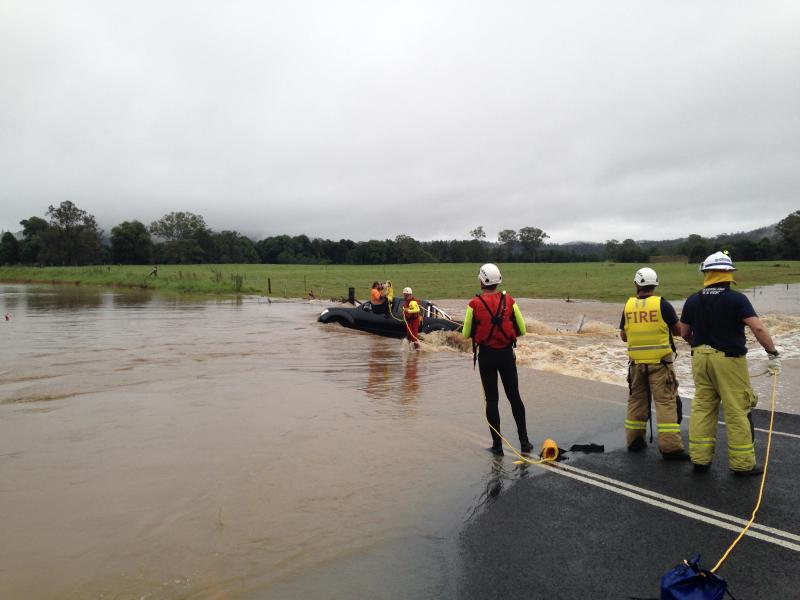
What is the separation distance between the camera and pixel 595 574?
3.83 meters

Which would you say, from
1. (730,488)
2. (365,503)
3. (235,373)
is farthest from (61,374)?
(730,488)

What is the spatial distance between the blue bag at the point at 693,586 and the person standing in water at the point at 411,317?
11714mm

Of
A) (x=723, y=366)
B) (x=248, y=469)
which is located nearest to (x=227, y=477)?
(x=248, y=469)

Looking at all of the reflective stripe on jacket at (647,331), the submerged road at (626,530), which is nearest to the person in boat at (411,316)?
the reflective stripe on jacket at (647,331)

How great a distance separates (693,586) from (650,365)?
136 inches

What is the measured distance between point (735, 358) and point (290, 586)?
14.5 feet

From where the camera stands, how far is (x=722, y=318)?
555 centimetres

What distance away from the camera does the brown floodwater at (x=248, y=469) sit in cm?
399

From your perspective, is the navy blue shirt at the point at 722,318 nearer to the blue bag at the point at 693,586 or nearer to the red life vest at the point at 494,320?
the red life vest at the point at 494,320

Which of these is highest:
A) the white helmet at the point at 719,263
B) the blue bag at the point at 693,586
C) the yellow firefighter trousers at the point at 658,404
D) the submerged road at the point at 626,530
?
the white helmet at the point at 719,263

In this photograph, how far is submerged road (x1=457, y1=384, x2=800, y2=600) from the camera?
12.2ft

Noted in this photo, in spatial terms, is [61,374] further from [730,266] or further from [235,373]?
[730,266]

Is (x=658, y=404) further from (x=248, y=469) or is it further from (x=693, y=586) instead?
(x=248, y=469)

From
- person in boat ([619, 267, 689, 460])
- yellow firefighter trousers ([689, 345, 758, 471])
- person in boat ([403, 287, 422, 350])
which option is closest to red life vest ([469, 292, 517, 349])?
person in boat ([619, 267, 689, 460])
